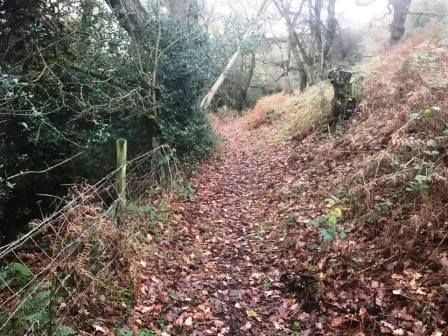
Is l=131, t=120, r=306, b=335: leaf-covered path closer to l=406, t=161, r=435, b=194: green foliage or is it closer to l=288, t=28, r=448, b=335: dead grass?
l=288, t=28, r=448, b=335: dead grass

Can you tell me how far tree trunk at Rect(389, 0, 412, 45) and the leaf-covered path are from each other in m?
9.96

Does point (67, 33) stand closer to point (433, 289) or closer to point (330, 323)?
point (330, 323)

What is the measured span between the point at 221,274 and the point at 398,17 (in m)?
14.0

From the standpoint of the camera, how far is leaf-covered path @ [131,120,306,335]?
180 inches

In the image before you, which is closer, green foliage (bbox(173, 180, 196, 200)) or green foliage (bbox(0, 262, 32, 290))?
green foliage (bbox(0, 262, 32, 290))

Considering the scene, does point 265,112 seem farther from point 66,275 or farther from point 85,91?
point 66,275

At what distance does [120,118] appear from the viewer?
8844mm

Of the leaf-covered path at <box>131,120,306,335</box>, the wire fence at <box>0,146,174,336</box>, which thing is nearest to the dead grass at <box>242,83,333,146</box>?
the leaf-covered path at <box>131,120,306,335</box>

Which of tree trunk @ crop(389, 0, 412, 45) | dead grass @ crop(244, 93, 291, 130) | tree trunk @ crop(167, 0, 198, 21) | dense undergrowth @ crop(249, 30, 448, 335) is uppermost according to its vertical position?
tree trunk @ crop(167, 0, 198, 21)

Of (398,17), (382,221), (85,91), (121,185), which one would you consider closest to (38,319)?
(121,185)

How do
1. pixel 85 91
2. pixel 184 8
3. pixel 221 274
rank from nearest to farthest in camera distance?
pixel 221 274, pixel 85 91, pixel 184 8

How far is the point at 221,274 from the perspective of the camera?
5.61 meters

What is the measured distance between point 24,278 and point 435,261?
4823 millimetres

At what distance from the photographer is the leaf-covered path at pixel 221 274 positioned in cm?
458
